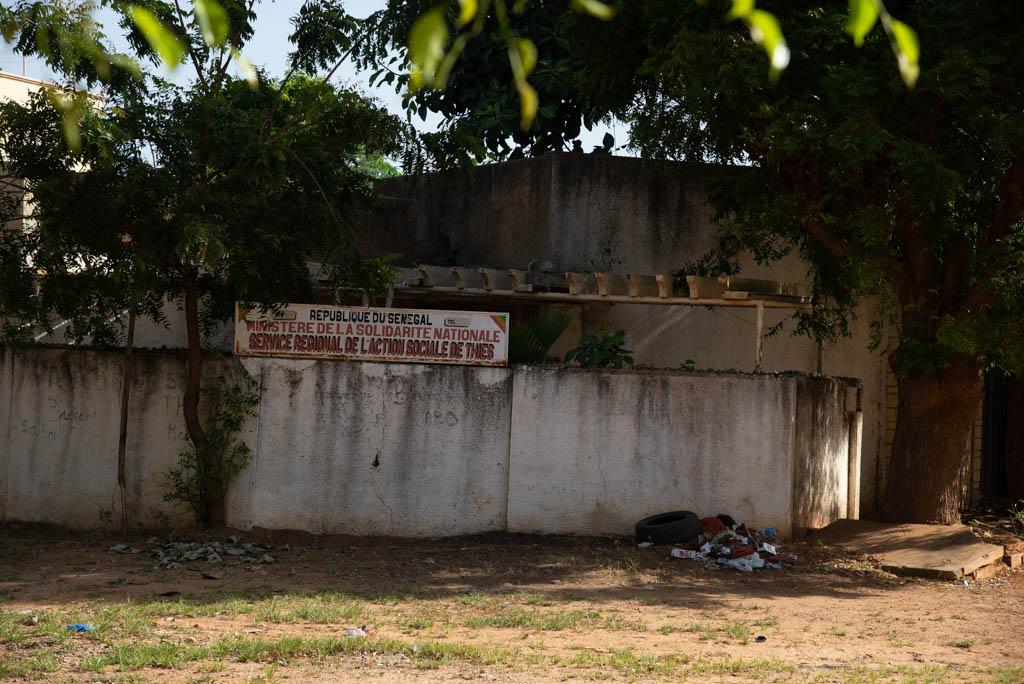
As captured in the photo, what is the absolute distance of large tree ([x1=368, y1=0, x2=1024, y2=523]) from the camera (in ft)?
29.8

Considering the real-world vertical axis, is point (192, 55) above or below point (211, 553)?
above

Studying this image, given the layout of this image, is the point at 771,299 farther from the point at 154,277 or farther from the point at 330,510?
the point at 154,277

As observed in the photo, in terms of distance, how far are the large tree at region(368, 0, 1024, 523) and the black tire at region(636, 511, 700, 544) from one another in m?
2.95

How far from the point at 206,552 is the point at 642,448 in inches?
169

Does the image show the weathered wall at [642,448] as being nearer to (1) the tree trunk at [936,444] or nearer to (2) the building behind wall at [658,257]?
(1) the tree trunk at [936,444]

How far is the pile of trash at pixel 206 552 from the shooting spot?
30.5ft

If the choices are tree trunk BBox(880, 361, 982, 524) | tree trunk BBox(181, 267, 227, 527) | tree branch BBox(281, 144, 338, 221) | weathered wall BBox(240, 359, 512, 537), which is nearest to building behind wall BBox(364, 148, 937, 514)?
tree trunk BBox(880, 361, 982, 524)

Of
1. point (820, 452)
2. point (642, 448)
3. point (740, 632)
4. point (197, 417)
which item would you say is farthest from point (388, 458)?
point (820, 452)

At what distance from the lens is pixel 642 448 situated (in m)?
10.5

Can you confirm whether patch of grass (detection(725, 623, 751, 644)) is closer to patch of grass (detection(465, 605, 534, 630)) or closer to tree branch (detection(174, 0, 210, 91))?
patch of grass (detection(465, 605, 534, 630))

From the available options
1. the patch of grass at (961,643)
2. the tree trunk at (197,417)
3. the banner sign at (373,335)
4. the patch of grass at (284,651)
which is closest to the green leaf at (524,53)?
the patch of grass at (284,651)

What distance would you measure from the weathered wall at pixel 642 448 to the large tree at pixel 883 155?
73.5 inches

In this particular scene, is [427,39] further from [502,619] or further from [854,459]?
[854,459]

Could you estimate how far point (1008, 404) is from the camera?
50.1 ft
